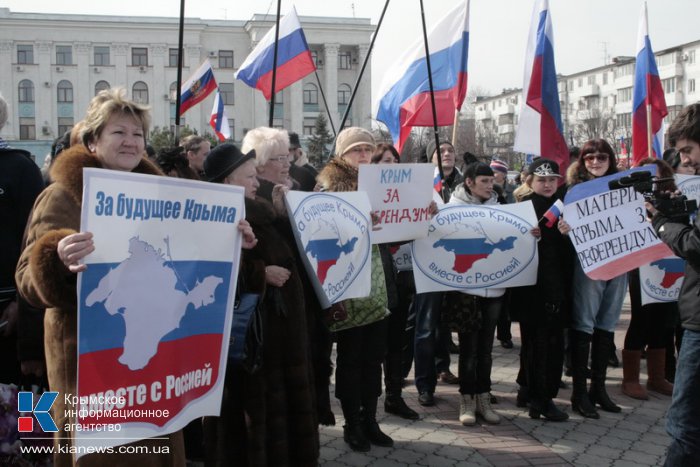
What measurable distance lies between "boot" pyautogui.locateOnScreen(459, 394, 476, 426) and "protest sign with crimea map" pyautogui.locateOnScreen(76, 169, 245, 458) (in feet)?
9.18

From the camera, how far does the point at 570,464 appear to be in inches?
189

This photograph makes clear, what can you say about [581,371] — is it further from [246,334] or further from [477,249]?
[246,334]

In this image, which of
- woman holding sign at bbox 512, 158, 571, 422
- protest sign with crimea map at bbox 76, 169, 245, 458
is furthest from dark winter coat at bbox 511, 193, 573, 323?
protest sign with crimea map at bbox 76, 169, 245, 458

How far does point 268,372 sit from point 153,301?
3.82ft

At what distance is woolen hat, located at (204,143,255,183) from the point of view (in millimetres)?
3869

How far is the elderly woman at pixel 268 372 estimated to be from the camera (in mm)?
3848

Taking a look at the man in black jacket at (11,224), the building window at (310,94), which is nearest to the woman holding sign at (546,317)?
the man in black jacket at (11,224)

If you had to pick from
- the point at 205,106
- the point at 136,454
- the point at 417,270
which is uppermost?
the point at 205,106

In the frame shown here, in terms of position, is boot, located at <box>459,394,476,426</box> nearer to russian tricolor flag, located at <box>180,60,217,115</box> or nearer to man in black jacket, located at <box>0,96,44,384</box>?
man in black jacket, located at <box>0,96,44,384</box>

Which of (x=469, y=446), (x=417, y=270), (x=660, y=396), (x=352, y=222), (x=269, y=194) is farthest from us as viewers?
(x=660, y=396)

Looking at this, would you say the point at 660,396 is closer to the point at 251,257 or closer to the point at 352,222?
the point at 352,222

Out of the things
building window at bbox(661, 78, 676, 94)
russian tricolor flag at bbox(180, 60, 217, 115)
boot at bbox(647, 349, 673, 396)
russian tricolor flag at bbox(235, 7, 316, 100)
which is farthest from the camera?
building window at bbox(661, 78, 676, 94)

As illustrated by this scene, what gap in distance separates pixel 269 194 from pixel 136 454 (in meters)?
1.86

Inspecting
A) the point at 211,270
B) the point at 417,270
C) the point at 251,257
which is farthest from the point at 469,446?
the point at 211,270
